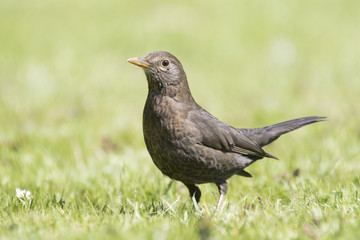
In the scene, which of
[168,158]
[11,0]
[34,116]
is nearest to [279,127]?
[168,158]

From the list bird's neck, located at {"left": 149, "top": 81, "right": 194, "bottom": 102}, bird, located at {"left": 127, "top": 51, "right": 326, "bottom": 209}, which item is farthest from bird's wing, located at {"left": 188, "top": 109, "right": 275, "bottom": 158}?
bird's neck, located at {"left": 149, "top": 81, "right": 194, "bottom": 102}

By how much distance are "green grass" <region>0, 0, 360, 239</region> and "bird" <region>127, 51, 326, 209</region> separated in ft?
0.88

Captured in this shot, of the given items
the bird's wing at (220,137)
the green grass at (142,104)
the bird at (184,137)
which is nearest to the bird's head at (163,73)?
the bird at (184,137)

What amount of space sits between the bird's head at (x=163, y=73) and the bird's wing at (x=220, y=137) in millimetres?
298

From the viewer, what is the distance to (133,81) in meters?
9.80

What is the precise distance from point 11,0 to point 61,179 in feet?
30.8

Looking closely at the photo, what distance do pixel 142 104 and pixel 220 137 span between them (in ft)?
12.6

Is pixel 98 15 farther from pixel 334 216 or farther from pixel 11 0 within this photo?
pixel 334 216

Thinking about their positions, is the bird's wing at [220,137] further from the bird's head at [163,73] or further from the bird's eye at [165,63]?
the bird's eye at [165,63]

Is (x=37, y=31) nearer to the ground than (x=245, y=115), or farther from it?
farther from it

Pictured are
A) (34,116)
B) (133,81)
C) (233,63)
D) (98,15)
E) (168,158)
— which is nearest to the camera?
(168,158)

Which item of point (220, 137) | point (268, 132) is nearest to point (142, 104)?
point (268, 132)

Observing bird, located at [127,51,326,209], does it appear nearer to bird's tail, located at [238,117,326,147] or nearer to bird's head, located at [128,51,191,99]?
bird's head, located at [128,51,191,99]

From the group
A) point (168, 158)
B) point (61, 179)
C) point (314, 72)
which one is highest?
point (314, 72)
